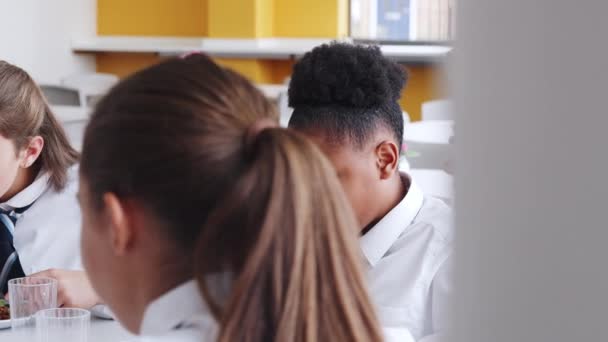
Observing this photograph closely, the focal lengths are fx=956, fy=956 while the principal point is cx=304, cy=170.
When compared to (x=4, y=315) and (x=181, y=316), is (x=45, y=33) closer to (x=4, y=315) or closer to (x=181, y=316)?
(x=4, y=315)

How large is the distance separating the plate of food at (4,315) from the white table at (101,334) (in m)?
0.01

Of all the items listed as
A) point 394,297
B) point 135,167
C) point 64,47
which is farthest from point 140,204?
point 64,47

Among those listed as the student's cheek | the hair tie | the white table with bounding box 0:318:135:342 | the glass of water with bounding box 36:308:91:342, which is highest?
the hair tie

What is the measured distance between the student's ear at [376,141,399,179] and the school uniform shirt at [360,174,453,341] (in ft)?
0.18

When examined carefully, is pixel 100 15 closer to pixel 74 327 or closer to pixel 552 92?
pixel 74 327

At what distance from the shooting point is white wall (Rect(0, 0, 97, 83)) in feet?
21.9

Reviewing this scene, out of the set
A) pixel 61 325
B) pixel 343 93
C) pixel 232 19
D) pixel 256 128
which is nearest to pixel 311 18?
pixel 232 19

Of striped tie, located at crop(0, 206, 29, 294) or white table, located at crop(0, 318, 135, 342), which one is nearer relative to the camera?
white table, located at crop(0, 318, 135, 342)

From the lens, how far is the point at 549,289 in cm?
45

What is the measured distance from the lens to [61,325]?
1.49m

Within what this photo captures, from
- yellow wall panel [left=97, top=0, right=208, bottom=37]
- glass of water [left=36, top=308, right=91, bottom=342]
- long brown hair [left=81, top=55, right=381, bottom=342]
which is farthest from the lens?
yellow wall panel [left=97, top=0, right=208, bottom=37]

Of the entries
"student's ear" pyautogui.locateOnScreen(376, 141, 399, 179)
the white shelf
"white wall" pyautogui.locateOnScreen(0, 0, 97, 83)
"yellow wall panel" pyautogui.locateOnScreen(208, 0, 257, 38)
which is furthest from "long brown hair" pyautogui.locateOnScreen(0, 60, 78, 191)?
"yellow wall panel" pyautogui.locateOnScreen(208, 0, 257, 38)

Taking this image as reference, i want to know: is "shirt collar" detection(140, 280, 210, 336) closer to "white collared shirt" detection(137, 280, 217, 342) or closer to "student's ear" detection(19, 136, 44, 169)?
"white collared shirt" detection(137, 280, 217, 342)

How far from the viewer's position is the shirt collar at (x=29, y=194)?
207 cm
